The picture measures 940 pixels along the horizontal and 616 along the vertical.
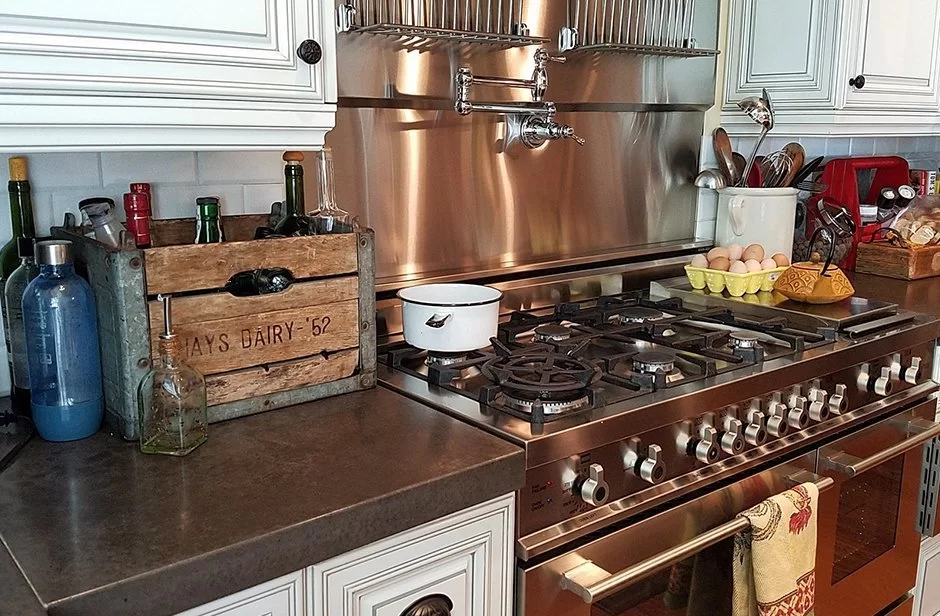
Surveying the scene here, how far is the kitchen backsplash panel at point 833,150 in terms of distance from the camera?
8.23ft

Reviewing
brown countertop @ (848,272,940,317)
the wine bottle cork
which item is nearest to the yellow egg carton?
brown countertop @ (848,272,940,317)

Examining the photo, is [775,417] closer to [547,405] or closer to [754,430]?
[754,430]

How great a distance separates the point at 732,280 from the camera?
209cm

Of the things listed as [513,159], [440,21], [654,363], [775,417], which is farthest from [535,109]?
[775,417]

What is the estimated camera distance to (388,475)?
1108mm

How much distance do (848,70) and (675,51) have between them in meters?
0.44

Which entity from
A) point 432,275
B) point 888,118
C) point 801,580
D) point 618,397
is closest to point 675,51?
point 888,118

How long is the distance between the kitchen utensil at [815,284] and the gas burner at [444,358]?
897 mm

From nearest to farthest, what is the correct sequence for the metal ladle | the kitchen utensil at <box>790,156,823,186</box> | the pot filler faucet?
1. the pot filler faucet
2. the metal ladle
3. the kitchen utensil at <box>790,156,823,186</box>

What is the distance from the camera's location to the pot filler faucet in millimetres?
1896

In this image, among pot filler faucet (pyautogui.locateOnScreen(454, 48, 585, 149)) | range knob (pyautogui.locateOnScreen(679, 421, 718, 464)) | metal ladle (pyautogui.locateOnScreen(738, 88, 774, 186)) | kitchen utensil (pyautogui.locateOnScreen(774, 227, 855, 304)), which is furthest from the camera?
metal ladle (pyautogui.locateOnScreen(738, 88, 774, 186))

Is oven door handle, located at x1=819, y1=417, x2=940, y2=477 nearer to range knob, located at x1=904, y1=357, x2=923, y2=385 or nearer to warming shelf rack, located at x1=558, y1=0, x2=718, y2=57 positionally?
range knob, located at x1=904, y1=357, x2=923, y2=385

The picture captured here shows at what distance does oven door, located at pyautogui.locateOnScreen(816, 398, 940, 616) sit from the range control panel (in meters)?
0.09

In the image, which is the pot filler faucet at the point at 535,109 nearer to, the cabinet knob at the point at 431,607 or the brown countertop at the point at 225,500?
the brown countertop at the point at 225,500
